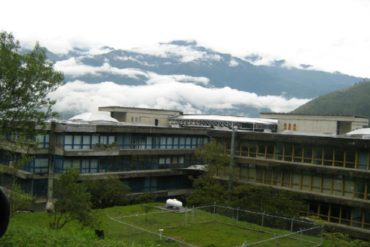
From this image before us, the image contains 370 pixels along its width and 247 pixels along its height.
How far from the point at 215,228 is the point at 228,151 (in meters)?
18.0

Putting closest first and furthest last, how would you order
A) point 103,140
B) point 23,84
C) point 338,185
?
point 23,84, point 338,185, point 103,140

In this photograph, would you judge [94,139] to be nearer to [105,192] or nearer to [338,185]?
[105,192]

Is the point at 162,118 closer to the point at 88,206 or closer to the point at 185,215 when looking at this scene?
the point at 185,215

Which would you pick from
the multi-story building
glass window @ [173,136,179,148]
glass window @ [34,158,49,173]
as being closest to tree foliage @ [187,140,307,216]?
the multi-story building

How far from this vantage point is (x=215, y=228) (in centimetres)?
4091

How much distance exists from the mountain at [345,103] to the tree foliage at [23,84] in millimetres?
125493

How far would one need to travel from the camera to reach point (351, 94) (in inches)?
6452

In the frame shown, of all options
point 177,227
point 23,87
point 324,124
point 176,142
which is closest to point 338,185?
point 177,227

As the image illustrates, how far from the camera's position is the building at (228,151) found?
155 feet

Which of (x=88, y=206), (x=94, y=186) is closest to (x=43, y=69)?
(x=88, y=206)

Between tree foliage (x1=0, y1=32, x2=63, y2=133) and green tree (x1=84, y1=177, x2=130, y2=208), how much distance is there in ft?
89.1

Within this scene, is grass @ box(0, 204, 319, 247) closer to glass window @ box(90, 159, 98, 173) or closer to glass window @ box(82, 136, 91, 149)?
glass window @ box(90, 159, 98, 173)

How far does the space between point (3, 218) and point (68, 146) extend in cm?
4954

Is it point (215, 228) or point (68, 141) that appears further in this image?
point (68, 141)
